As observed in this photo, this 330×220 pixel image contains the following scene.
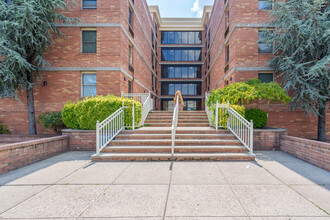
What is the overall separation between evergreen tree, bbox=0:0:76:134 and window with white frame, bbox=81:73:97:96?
247 centimetres

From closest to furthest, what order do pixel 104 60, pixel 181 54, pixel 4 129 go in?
pixel 4 129, pixel 104 60, pixel 181 54

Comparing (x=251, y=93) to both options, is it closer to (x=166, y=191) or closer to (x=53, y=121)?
(x=166, y=191)

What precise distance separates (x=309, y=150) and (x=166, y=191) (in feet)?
18.1

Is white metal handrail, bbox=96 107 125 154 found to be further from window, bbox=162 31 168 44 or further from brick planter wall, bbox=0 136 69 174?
window, bbox=162 31 168 44

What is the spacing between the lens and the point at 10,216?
2.61 metres

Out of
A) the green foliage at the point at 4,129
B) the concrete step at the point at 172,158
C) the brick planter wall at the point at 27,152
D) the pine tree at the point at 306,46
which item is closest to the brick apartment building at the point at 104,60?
the green foliage at the point at 4,129

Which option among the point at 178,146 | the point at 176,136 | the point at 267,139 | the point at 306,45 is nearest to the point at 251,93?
the point at 267,139

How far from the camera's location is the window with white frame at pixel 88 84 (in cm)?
1017

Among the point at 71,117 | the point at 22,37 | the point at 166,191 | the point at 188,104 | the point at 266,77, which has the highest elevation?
the point at 22,37

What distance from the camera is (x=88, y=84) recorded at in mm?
10172

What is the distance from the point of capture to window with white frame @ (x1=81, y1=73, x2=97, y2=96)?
33.4ft

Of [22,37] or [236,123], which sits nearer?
[236,123]

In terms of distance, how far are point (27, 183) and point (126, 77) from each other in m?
8.52

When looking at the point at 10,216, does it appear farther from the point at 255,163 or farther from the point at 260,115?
the point at 260,115
